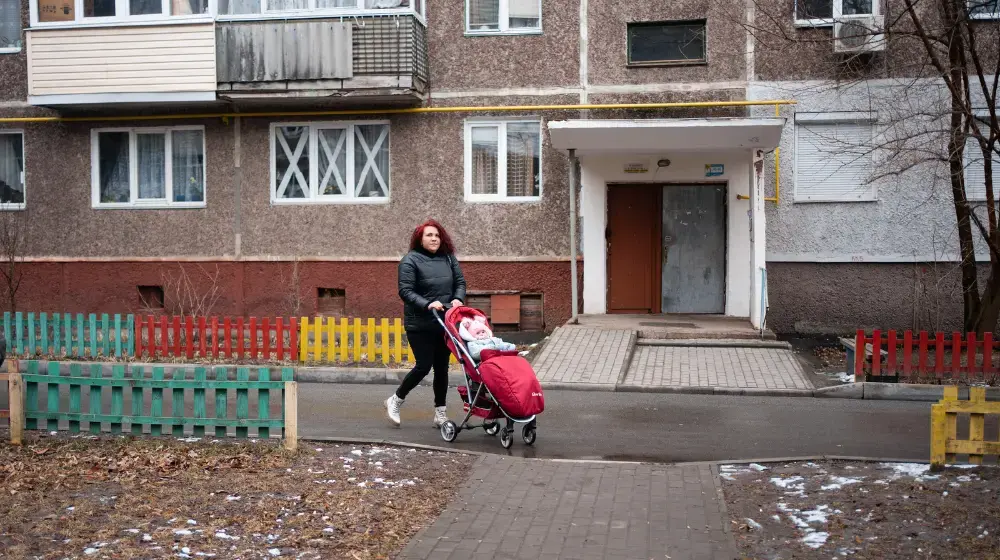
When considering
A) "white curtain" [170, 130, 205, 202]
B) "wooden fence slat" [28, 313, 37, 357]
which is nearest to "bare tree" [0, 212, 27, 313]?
"white curtain" [170, 130, 205, 202]

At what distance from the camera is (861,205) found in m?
17.9

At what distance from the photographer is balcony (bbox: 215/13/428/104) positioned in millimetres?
17812

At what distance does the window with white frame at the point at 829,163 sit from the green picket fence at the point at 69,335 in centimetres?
1133

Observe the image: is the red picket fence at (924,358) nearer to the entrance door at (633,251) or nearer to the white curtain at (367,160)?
the entrance door at (633,251)

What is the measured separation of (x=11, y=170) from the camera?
20594mm

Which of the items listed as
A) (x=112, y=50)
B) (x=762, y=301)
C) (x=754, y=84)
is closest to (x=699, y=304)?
(x=762, y=301)

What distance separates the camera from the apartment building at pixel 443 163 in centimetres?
1789

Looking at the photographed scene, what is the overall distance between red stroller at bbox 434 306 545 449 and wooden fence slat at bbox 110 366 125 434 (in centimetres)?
264

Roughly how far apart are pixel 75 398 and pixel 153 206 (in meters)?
12.0

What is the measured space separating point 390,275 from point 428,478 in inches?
470

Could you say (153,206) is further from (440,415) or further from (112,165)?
(440,415)

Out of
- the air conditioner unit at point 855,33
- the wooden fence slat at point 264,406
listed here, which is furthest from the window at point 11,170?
the air conditioner unit at point 855,33

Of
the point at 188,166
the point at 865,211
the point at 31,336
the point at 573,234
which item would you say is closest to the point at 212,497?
the point at 31,336

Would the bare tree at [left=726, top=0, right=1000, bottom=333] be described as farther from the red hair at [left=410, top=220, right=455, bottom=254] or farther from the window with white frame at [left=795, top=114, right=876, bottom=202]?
the red hair at [left=410, top=220, right=455, bottom=254]
